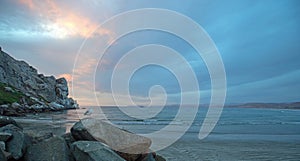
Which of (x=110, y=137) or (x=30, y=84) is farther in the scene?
(x=30, y=84)

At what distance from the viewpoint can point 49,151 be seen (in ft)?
19.8

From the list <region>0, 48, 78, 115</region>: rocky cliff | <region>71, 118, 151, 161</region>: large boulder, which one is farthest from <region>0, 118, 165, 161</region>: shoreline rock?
<region>0, 48, 78, 115</region>: rocky cliff

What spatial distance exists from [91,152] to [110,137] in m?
1.47

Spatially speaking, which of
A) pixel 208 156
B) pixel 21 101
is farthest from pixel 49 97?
pixel 208 156

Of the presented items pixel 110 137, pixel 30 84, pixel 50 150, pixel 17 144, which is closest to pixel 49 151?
pixel 50 150

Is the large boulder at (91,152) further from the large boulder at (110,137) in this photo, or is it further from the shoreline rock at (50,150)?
the large boulder at (110,137)

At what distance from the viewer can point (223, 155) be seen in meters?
12.6

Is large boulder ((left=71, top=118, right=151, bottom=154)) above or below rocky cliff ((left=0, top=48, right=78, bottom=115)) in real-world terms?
below

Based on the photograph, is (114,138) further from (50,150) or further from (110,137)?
(50,150)

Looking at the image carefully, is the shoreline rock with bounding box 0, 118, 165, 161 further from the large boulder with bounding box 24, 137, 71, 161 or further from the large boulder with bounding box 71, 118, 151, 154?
the large boulder with bounding box 71, 118, 151, 154

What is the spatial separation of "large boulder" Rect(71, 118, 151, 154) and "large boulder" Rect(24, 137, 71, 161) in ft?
3.36

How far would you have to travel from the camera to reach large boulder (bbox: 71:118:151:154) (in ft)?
23.5

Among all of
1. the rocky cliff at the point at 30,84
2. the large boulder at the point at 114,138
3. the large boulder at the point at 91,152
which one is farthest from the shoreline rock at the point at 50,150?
the rocky cliff at the point at 30,84

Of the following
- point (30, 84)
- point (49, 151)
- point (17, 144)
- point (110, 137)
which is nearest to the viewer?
point (49, 151)
